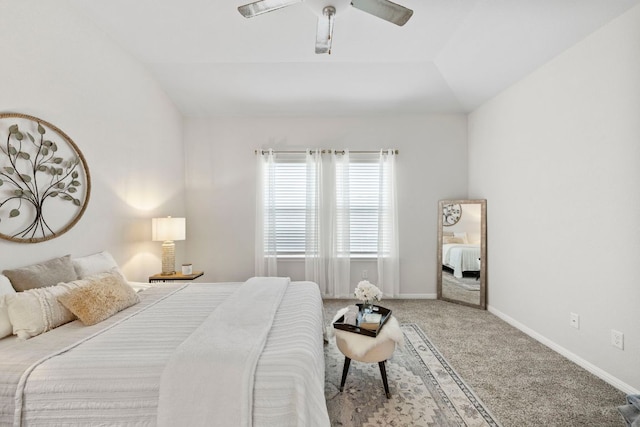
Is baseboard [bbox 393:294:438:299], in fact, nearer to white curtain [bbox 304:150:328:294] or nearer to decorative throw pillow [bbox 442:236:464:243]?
decorative throw pillow [bbox 442:236:464:243]

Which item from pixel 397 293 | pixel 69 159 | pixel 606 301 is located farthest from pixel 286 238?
pixel 606 301

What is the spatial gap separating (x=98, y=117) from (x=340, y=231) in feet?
10.2

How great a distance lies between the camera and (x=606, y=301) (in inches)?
96.1

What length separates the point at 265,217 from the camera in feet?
15.3

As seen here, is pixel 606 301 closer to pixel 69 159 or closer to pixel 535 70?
pixel 535 70

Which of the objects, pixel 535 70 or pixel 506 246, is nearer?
pixel 535 70

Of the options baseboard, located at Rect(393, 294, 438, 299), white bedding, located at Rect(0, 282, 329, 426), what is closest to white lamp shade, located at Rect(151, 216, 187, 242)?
white bedding, located at Rect(0, 282, 329, 426)

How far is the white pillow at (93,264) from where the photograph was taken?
8.32 ft

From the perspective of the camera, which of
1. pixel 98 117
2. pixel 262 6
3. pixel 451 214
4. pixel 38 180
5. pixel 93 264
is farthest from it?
pixel 451 214

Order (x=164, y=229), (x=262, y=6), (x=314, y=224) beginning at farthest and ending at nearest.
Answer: (x=314, y=224) → (x=164, y=229) → (x=262, y=6)

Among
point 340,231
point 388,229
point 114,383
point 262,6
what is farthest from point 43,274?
point 388,229

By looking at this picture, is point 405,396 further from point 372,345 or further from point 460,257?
point 460,257

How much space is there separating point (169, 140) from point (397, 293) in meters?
3.80

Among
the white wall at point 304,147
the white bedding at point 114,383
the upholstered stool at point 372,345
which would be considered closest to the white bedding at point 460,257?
the white wall at point 304,147
